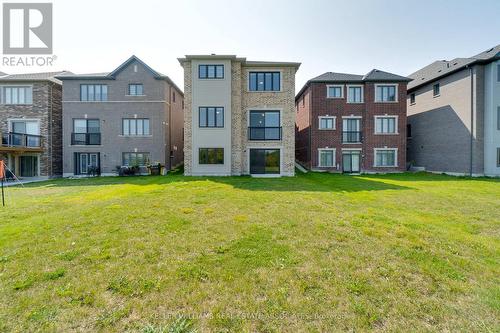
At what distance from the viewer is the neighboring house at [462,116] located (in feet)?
65.4

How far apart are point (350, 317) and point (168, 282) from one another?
2674 mm

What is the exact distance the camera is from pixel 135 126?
72.1 feet

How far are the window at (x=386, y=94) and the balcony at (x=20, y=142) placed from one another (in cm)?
3113

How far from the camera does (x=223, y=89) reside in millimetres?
18922

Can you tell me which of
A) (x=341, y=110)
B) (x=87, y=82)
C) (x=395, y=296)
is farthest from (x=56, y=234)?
(x=341, y=110)

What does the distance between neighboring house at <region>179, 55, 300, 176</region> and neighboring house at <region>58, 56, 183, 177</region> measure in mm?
4493

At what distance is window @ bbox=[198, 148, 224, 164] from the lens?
19188 mm

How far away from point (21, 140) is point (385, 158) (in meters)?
32.3

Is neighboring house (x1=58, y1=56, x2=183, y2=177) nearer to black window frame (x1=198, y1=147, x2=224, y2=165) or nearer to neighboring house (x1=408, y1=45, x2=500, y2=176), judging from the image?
black window frame (x1=198, y1=147, x2=224, y2=165)

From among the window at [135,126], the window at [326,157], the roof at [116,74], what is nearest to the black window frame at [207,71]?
the roof at [116,74]

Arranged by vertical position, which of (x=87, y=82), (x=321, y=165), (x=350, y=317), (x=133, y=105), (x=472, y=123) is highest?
(x=87, y=82)

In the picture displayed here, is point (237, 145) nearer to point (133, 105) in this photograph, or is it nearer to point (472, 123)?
point (133, 105)

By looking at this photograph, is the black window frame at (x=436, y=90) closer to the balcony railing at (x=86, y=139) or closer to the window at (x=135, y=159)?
the window at (x=135, y=159)

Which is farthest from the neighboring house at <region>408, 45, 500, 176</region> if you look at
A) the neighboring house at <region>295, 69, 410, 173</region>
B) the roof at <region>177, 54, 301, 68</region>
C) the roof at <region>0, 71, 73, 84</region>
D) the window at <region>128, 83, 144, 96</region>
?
the roof at <region>0, 71, 73, 84</region>
